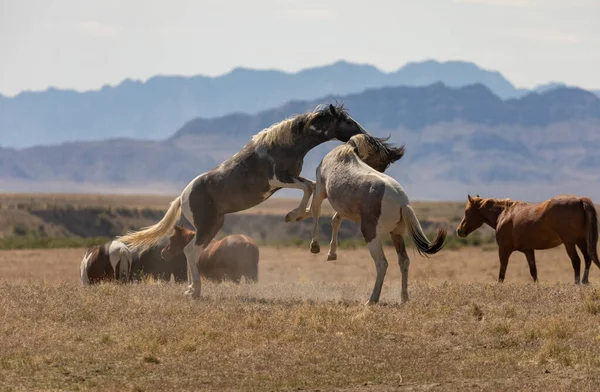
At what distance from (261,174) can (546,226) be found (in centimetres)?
562

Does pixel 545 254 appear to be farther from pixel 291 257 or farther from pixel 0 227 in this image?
pixel 0 227

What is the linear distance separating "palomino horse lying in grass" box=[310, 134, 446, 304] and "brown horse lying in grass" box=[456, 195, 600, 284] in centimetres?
450

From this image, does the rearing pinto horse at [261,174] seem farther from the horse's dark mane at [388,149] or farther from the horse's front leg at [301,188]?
the horse's dark mane at [388,149]

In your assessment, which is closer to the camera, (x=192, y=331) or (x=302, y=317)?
(x=192, y=331)

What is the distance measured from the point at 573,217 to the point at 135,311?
26.9 ft

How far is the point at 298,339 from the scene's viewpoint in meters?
11.9

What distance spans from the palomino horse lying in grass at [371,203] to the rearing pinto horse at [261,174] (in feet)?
1.66

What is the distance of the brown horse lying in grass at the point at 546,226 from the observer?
17688 millimetres

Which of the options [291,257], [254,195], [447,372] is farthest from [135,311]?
[291,257]

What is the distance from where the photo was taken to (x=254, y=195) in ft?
51.4

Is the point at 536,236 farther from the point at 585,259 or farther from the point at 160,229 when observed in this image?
the point at 160,229

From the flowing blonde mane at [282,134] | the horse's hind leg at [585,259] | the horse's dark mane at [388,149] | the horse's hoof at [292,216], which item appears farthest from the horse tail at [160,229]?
the horse's hind leg at [585,259]

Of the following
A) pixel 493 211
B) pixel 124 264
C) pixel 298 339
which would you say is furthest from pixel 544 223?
pixel 298 339

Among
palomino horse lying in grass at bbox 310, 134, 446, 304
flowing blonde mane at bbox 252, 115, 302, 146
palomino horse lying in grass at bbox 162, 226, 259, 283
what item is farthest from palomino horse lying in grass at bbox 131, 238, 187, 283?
palomino horse lying in grass at bbox 310, 134, 446, 304
